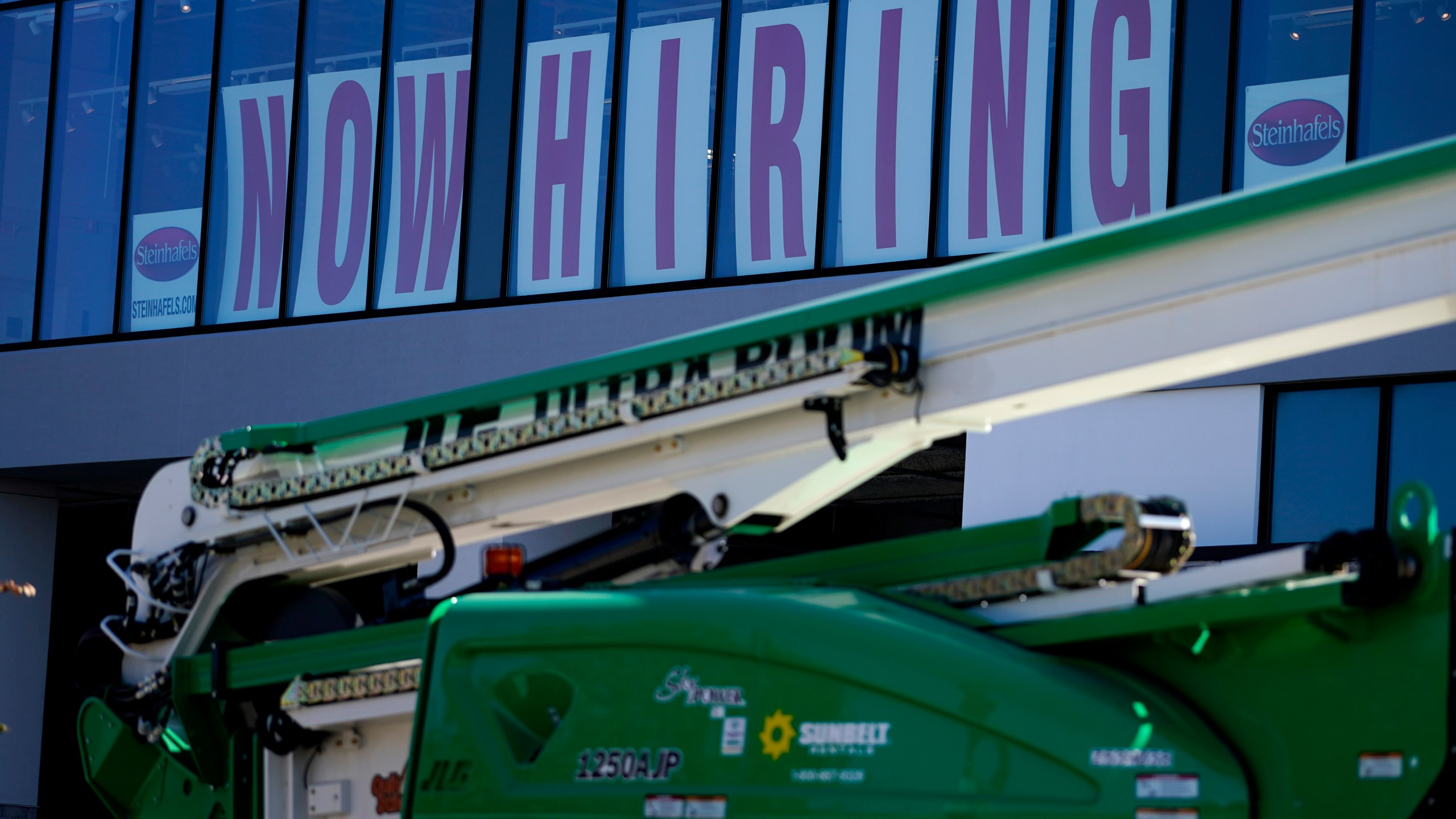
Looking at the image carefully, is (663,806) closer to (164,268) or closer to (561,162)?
(561,162)

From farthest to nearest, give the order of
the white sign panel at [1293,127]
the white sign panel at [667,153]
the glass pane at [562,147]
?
the glass pane at [562,147], the white sign panel at [667,153], the white sign panel at [1293,127]

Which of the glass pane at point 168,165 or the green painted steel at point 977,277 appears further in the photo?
the glass pane at point 168,165

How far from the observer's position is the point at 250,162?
20.5m

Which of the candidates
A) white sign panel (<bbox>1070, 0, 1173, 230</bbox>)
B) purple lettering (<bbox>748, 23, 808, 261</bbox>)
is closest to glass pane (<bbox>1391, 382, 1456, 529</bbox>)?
white sign panel (<bbox>1070, 0, 1173, 230</bbox>)

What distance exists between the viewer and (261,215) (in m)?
20.4

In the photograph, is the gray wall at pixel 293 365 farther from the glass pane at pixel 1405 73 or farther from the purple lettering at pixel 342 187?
the glass pane at pixel 1405 73

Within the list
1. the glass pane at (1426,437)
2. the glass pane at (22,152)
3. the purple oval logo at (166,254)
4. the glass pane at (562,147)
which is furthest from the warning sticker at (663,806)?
the glass pane at (22,152)

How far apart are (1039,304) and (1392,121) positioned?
1005 centimetres

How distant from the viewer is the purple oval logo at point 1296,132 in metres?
15.3

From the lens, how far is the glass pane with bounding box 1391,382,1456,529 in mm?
14414

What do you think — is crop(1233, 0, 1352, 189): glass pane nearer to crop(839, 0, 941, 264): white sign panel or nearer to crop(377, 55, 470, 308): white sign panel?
crop(839, 0, 941, 264): white sign panel

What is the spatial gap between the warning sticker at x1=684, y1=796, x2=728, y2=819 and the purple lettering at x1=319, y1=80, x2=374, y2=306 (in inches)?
569

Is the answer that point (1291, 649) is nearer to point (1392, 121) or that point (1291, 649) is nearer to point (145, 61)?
point (1392, 121)

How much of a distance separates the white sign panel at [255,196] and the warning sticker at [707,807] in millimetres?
15157
